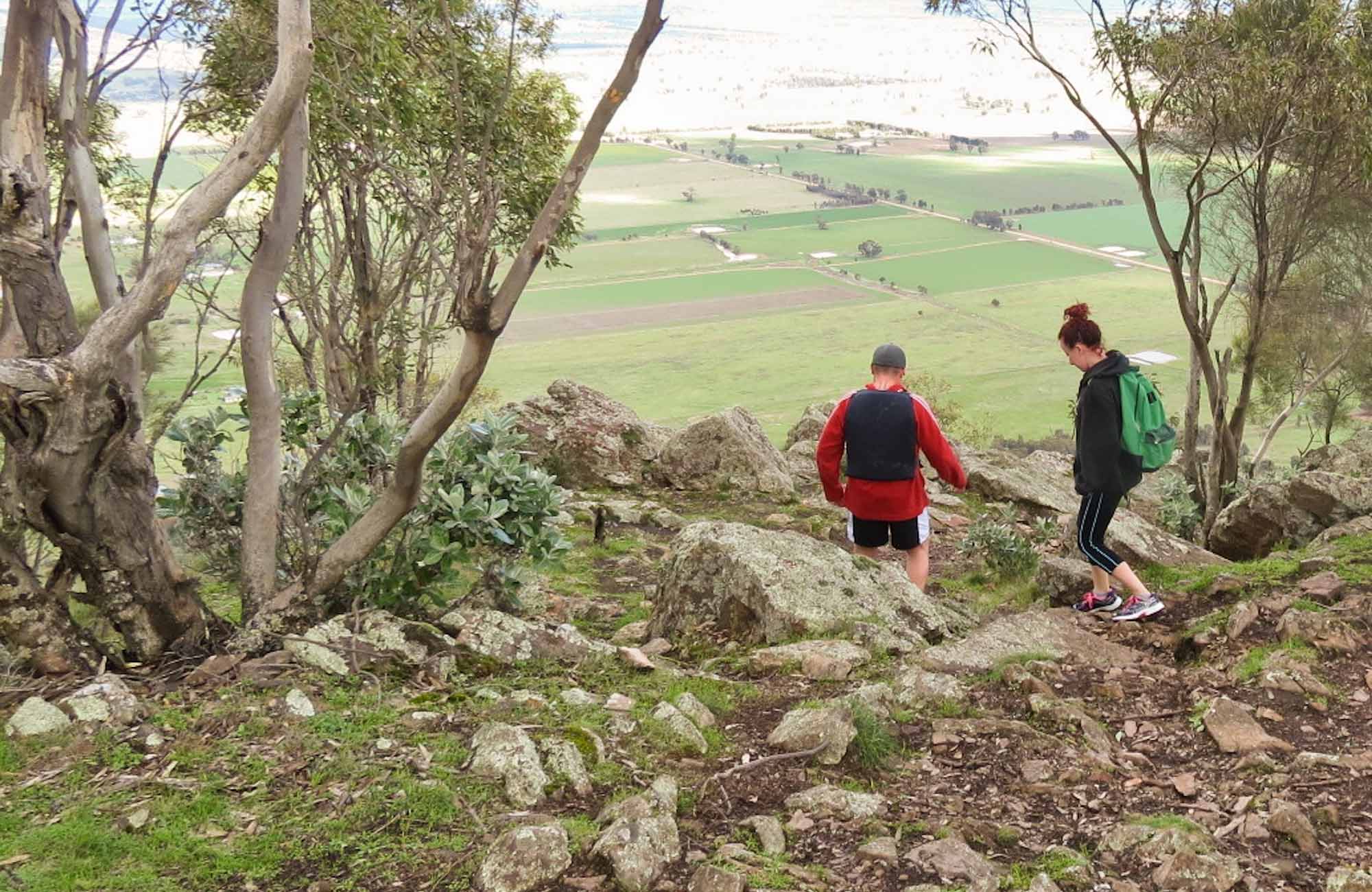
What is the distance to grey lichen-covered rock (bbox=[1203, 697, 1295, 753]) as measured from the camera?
5965 millimetres

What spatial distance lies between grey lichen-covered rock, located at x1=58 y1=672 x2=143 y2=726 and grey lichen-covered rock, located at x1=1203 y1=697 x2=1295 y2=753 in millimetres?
5605

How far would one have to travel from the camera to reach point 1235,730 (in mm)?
6094

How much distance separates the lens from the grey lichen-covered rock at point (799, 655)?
736 centimetres

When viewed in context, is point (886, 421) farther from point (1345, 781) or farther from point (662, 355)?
point (662, 355)

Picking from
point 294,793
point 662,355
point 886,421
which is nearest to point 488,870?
point 294,793

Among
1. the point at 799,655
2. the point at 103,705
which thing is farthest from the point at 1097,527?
the point at 103,705

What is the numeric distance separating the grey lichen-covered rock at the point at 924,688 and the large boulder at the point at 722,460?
9057mm

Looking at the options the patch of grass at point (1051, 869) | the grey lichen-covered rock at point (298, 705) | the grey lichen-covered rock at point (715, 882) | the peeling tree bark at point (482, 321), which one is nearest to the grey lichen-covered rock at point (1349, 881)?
the patch of grass at point (1051, 869)

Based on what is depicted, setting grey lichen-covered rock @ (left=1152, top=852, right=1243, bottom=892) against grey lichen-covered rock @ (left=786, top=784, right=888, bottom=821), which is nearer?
grey lichen-covered rock @ (left=1152, top=852, right=1243, bottom=892)

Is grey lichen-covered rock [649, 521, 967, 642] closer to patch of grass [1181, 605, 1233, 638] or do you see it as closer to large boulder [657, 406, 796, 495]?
patch of grass [1181, 605, 1233, 638]

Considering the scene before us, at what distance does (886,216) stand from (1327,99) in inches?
5004

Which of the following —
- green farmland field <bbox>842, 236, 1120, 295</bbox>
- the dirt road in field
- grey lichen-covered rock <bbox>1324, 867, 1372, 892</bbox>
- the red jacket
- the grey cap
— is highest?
the grey cap

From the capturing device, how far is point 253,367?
22.7 feet

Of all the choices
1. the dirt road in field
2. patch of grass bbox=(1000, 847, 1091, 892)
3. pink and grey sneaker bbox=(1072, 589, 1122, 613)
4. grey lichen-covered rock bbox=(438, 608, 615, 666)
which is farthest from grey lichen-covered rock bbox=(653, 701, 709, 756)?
the dirt road in field
